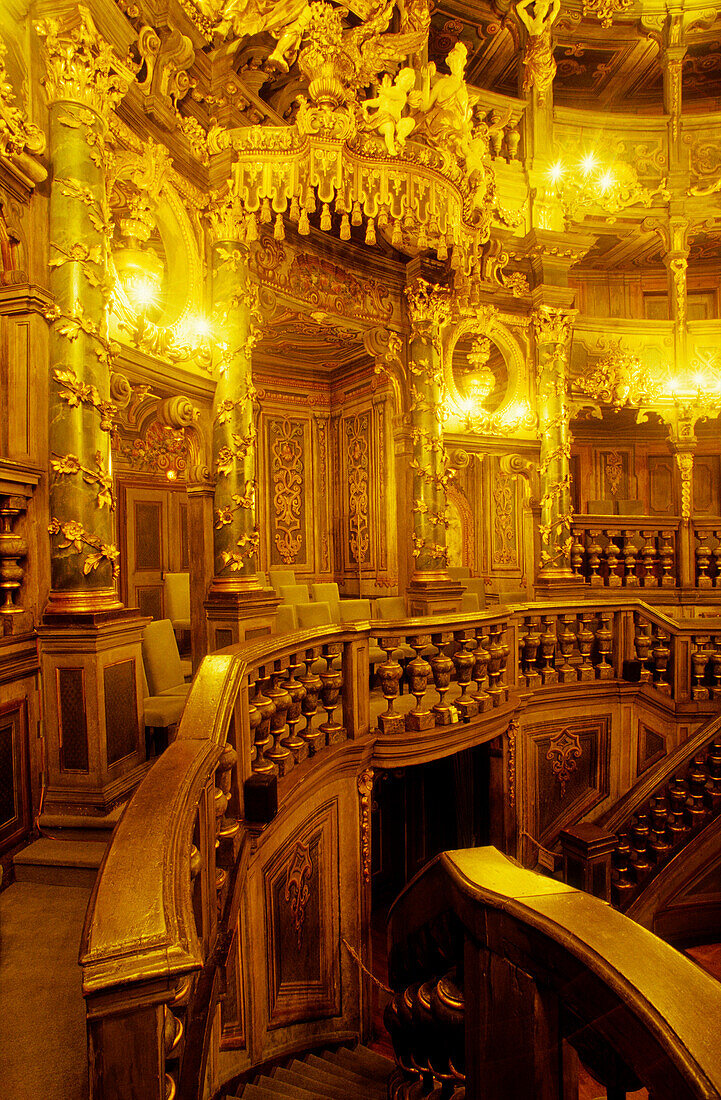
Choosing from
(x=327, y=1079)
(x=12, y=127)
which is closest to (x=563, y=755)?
(x=327, y=1079)

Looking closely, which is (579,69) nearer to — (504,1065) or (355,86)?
(355,86)

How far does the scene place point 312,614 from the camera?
20.4ft

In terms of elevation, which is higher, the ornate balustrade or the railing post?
the ornate balustrade

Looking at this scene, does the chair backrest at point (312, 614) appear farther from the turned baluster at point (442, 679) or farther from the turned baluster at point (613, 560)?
the turned baluster at point (613, 560)

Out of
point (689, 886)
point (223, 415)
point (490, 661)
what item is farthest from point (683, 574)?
point (223, 415)

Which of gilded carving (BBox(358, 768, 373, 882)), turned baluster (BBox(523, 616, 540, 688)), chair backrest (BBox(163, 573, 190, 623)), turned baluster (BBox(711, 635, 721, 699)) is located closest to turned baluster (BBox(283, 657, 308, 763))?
gilded carving (BBox(358, 768, 373, 882))

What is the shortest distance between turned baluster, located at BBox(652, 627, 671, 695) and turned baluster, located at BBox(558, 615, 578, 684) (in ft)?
2.88

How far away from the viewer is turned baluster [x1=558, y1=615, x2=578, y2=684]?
226 inches

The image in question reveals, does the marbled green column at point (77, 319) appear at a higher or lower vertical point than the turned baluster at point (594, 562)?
higher

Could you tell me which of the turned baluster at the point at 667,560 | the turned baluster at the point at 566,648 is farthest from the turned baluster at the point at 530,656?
the turned baluster at the point at 667,560

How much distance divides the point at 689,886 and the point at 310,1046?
157 inches

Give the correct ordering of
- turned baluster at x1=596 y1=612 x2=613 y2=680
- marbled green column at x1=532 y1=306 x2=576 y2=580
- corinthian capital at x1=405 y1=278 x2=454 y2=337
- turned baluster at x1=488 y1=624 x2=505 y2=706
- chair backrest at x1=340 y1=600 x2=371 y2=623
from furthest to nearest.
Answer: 1. marbled green column at x1=532 y1=306 x2=576 y2=580
2. corinthian capital at x1=405 y1=278 x2=454 y2=337
3. chair backrest at x1=340 y1=600 x2=371 y2=623
4. turned baluster at x1=596 y1=612 x2=613 y2=680
5. turned baluster at x1=488 y1=624 x2=505 y2=706

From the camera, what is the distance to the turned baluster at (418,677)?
4316 mm

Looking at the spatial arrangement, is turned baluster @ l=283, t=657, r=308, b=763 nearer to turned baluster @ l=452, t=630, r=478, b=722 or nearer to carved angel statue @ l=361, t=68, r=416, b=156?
turned baluster @ l=452, t=630, r=478, b=722
